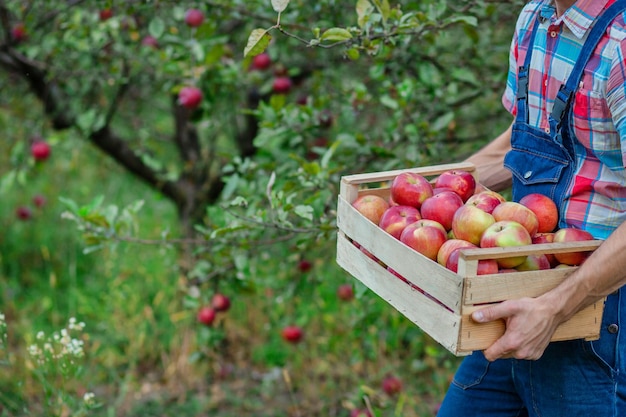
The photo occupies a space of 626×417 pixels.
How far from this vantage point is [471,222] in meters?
1.47

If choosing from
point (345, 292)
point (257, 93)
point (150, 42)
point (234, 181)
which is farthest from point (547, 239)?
point (257, 93)

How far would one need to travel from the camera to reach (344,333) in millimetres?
3432

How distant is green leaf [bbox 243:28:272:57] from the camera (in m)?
1.77

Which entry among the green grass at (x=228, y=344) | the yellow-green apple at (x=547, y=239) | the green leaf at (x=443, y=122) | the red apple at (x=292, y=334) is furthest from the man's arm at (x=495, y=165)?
the red apple at (x=292, y=334)

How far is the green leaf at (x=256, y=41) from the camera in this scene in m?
1.77

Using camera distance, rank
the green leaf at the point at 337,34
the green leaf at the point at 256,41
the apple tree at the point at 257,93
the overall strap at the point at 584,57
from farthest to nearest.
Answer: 1. the apple tree at the point at 257,93
2. the green leaf at the point at 337,34
3. the green leaf at the point at 256,41
4. the overall strap at the point at 584,57

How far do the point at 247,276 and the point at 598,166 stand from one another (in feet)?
4.84

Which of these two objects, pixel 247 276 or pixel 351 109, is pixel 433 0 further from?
pixel 247 276

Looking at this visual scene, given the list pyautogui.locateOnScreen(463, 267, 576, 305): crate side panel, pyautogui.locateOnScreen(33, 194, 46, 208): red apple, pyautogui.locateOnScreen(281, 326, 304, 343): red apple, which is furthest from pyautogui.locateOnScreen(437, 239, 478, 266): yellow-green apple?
pyautogui.locateOnScreen(33, 194, 46, 208): red apple

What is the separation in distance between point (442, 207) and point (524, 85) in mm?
324

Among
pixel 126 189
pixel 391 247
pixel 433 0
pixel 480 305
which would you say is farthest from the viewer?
pixel 126 189

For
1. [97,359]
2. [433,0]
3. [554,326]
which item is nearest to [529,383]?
[554,326]

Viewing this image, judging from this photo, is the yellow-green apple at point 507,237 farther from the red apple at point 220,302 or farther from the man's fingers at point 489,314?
the red apple at point 220,302

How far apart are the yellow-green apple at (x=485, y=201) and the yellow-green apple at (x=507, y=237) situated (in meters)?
0.10
